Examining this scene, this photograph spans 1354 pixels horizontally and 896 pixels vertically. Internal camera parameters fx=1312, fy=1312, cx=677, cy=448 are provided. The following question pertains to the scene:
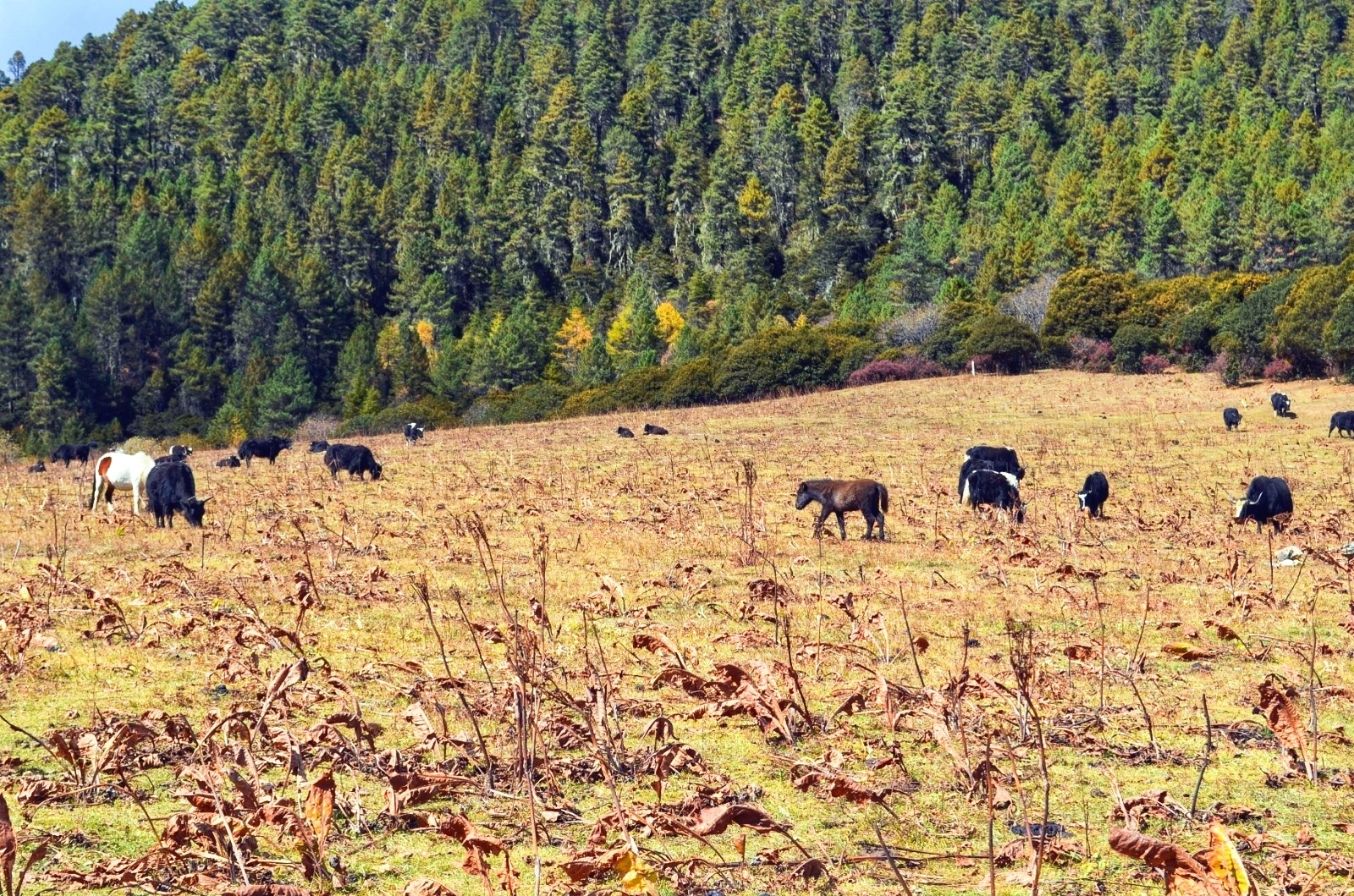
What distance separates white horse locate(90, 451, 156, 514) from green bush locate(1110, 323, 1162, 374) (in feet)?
167

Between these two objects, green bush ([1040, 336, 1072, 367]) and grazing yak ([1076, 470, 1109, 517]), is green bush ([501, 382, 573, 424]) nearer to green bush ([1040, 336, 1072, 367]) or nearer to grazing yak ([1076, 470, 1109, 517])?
green bush ([1040, 336, 1072, 367])

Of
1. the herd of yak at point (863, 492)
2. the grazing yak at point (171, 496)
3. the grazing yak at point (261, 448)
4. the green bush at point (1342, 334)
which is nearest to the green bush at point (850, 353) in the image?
the green bush at point (1342, 334)

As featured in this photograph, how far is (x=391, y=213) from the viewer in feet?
475

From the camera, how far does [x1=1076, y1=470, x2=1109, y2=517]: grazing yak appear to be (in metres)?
23.0

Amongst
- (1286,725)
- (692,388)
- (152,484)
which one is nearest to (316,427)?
(692,388)

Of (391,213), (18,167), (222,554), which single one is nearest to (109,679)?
(222,554)

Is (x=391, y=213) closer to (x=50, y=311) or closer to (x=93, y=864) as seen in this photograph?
(x=50, y=311)

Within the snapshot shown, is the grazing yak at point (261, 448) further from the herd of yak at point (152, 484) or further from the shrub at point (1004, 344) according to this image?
the shrub at point (1004, 344)

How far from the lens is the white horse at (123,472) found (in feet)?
72.8

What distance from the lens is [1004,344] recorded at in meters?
64.9

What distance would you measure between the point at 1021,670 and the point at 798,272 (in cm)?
12121

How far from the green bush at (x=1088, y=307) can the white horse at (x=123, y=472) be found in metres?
56.1

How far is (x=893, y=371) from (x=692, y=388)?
1017 centimetres

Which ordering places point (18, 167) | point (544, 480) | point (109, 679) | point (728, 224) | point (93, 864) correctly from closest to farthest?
point (93, 864) → point (109, 679) → point (544, 480) → point (728, 224) → point (18, 167)
